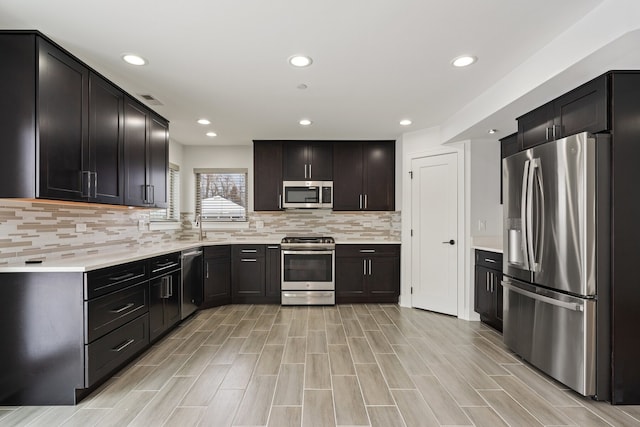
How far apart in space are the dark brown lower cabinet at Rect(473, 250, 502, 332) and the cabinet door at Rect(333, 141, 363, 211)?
1918mm

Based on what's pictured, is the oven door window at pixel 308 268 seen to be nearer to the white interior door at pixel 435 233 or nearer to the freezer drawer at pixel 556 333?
the white interior door at pixel 435 233

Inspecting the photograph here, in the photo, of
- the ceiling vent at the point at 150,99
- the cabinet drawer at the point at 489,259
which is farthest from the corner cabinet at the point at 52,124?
the cabinet drawer at the point at 489,259

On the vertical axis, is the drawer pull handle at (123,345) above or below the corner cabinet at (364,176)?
below

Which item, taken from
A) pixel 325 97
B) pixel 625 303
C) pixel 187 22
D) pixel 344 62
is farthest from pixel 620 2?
pixel 187 22

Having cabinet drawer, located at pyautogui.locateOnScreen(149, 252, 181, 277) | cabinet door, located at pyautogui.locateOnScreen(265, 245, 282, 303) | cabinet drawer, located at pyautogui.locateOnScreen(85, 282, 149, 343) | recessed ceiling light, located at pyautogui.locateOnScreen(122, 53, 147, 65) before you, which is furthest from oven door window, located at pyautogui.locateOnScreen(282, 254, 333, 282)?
recessed ceiling light, located at pyautogui.locateOnScreen(122, 53, 147, 65)

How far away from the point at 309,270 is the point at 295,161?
1675 millimetres

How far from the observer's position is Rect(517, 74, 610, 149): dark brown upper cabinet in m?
2.21

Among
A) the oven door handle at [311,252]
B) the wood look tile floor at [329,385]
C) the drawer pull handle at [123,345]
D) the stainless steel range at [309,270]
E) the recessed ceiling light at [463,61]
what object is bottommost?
the wood look tile floor at [329,385]

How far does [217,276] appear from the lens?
4.58 metres

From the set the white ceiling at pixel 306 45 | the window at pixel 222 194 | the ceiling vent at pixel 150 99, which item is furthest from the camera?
the window at pixel 222 194

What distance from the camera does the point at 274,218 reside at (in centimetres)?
535

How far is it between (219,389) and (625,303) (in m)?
2.86

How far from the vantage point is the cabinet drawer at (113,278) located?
223cm

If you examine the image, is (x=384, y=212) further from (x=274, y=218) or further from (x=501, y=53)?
(x=501, y=53)
